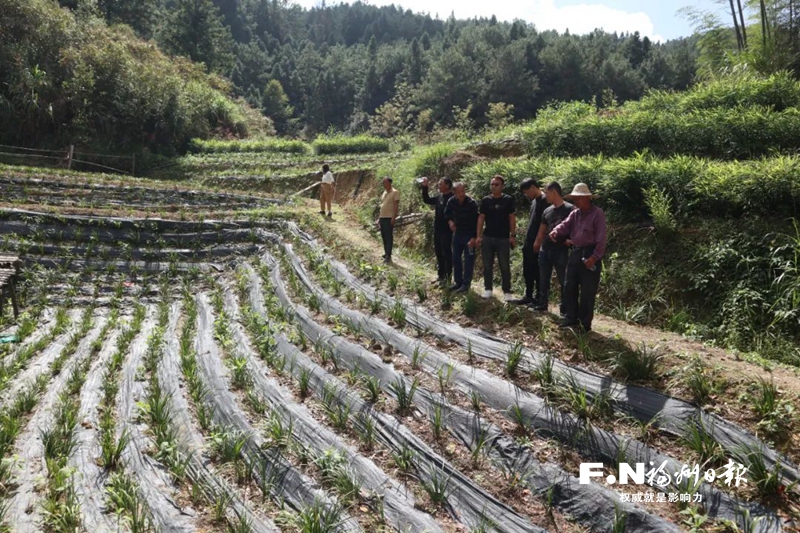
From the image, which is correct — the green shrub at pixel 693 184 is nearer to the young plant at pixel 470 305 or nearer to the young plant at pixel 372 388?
the young plant at pixel 470 305

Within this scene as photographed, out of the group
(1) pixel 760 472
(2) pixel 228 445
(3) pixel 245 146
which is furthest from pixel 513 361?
(3) pixel 245 146

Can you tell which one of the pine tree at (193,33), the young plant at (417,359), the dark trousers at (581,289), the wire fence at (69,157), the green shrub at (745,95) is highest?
the pine tree at (193,33)

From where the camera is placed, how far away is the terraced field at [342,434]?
10.7 ft

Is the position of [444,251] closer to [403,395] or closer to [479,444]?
[403,395]

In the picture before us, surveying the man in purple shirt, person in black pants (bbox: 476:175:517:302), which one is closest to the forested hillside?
person in black pants (bbox: 476:175:517:302)

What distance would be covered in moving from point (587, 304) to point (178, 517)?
162 inches

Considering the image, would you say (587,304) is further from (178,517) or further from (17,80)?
(17,80)

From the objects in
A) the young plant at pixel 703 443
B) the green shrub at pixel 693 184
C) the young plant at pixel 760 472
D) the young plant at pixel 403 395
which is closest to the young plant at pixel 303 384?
the young plant at pixel 403 395

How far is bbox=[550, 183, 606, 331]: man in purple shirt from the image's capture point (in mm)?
4898

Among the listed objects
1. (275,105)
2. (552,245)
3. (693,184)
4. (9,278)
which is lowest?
(9,278)

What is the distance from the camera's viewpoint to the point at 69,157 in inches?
805

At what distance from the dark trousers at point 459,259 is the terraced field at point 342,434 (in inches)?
29.9

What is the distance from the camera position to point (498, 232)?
248 inches

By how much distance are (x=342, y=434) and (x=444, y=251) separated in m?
3.74
